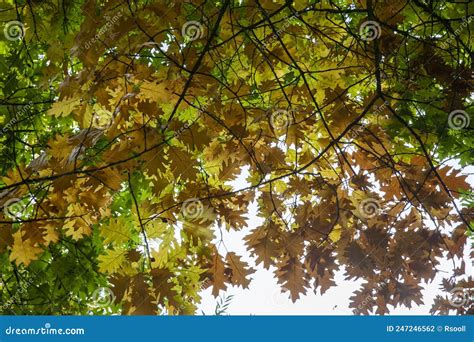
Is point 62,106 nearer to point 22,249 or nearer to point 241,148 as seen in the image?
point 22,249

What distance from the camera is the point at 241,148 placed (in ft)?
8.86

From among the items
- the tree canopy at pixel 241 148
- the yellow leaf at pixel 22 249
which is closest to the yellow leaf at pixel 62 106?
the tree canopy at pixel 241 148

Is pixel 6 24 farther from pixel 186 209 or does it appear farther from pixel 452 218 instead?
pixel 452 218

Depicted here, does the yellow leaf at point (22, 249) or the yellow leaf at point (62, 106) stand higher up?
the yellow leaf at point (62, 106)

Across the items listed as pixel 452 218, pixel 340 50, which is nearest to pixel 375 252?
pixel 452 218

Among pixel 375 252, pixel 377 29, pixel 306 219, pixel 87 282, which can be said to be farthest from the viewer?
pixel 87 282

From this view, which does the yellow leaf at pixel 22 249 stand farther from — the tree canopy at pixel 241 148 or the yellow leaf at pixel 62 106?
the yellow leaf at pixel 62 106

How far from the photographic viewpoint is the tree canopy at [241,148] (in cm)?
220

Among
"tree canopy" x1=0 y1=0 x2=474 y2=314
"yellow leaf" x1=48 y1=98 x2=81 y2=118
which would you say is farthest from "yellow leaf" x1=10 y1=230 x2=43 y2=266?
"yellow leaf" x1=48 y1=98 x2=81 y2=118

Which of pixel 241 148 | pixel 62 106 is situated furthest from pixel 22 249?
pixel 241 148

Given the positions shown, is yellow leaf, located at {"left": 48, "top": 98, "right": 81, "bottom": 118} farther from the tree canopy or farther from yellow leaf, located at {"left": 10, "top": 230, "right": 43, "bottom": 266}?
yellow leaf, located at {"left": 10, "top": 230, "right": 43, "bottom": 266}

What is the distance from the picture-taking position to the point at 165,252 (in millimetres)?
2461

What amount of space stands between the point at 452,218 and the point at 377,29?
109cm

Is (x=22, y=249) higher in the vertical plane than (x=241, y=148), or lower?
lower
